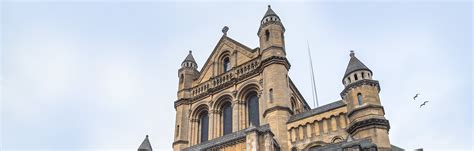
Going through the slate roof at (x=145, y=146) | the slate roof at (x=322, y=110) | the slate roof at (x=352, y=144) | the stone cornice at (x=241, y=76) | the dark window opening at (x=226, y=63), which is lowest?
the slate roof at (x=352, y=144)

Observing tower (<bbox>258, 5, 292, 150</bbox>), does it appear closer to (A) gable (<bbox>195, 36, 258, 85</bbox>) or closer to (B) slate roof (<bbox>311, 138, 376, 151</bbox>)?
(A) gable (<bbox>195, 36, 258, 85</bbox>)

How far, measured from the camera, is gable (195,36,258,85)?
33438mm

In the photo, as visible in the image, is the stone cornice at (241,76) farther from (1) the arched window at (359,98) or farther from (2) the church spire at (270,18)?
(1) the arched window at (359,98)

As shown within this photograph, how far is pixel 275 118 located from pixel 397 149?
7.29 meters

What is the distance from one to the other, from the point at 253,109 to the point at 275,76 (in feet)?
10.8

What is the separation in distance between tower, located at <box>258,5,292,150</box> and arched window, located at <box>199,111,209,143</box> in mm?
5618

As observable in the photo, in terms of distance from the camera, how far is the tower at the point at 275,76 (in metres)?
26.0

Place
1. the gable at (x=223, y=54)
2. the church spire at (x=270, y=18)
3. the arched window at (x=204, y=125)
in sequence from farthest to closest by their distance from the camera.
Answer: the gable at (x=223, y=54)
the church spire at (x=270, y=18)
the arched window at (x=204, y=125)

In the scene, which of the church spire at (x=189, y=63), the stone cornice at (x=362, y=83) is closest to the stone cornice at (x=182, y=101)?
the church spire at (x=189, y=63)

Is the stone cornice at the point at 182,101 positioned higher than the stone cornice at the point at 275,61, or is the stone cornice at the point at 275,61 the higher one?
the stone cornice at the point at 275,61

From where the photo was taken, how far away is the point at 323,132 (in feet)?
79.6

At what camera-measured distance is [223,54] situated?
Result: 35906 mm

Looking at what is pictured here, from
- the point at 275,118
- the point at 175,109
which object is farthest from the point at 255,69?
the point at 175,109

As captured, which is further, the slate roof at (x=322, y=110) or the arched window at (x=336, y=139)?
the slate roof at (x=322, y=110)
